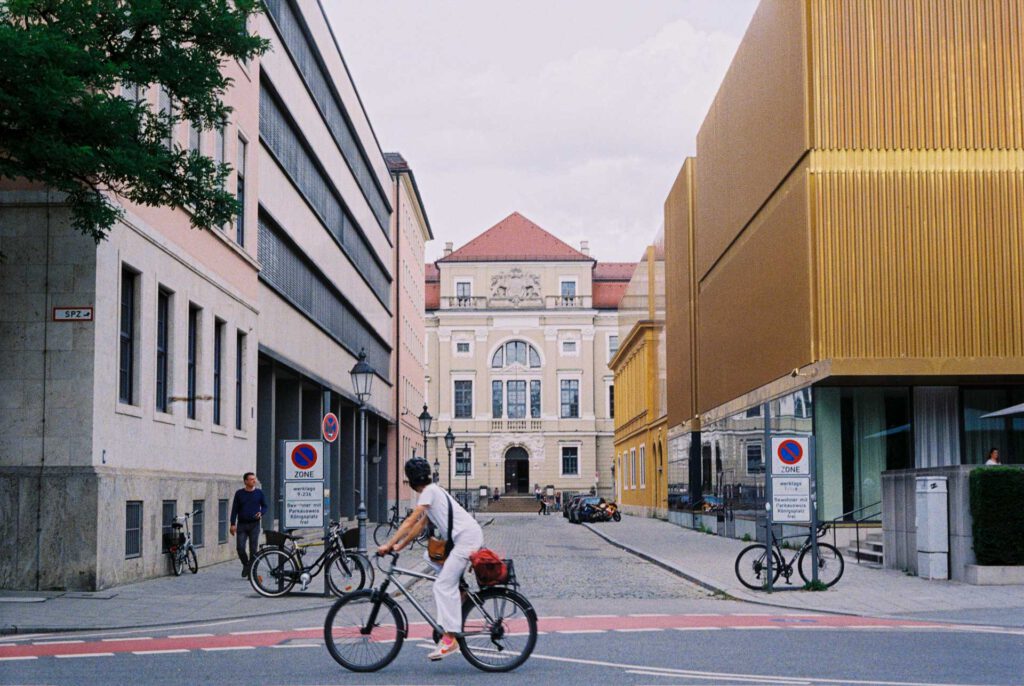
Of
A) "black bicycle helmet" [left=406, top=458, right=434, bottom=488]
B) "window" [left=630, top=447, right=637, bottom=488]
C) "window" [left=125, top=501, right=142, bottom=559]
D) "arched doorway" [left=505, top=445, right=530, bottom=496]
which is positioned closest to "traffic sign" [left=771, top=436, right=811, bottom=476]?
"window" [left=125, top=501, right=142, bottom=559]

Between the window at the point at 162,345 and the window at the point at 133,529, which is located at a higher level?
the window at the point at 162,345

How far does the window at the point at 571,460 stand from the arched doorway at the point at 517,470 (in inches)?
115

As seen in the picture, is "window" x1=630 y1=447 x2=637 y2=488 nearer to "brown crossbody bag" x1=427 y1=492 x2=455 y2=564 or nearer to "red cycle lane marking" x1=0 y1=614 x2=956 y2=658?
"red cycle lane marking" x1=0 y1=614 x2=956 y2=658

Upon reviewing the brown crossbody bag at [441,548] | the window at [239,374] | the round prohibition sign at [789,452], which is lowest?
the brown crossbody bag at [441,548]

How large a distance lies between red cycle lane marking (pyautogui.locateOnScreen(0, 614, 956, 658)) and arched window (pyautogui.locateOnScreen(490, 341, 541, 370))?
90310 mm

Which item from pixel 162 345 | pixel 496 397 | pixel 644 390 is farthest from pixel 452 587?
pixel 496 397

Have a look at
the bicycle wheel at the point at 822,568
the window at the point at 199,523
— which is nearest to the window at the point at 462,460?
the window at the point at 199,523

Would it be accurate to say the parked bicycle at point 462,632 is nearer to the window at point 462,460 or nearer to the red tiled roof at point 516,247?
the window at point 462,460

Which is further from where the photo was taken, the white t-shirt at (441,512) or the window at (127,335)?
the window at (127,335)

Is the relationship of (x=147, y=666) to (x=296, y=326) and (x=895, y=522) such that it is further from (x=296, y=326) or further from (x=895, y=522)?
(x=296, y=326)

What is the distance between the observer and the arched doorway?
106 m

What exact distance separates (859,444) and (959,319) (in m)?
3.83

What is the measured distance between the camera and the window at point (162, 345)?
2438cm

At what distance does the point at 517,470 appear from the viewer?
10594cm
